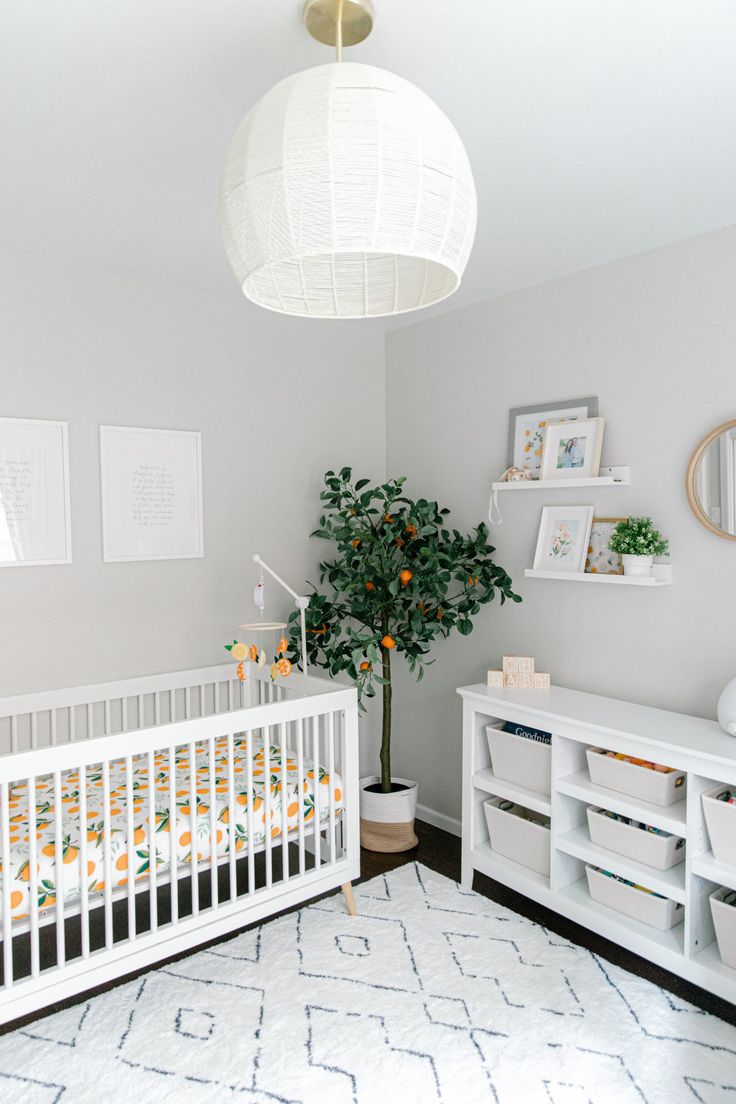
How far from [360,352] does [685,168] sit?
1841 millimetres

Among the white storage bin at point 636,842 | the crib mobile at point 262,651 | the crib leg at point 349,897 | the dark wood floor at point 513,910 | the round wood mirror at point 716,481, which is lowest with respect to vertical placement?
the dark wood floor at point 513,910

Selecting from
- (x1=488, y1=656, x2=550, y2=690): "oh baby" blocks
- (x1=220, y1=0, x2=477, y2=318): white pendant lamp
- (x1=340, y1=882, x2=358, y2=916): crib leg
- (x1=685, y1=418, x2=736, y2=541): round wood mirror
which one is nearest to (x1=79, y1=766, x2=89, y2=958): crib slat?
(x1=340, y1=882, x2=358, y2=916): crib leg

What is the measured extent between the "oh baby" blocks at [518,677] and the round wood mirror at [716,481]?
833 mm

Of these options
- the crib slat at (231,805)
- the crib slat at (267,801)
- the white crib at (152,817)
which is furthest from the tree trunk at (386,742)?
the crib slat at (231,805)

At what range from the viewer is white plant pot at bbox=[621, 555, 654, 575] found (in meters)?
2.51

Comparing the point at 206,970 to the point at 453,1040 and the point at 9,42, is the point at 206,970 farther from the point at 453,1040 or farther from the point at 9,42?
the point at 9,42

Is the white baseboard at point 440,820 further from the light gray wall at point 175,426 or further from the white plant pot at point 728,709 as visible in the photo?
the white plant pot at point 728,709

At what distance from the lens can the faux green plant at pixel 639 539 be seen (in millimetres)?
2492

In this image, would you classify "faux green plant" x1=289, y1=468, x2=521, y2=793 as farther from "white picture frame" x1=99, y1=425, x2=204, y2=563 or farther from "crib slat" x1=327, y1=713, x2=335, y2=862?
"white picture frame" x1=99, y1=425, x2=204, y2=563

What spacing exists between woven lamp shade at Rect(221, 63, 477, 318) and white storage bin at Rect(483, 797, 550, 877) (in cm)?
207

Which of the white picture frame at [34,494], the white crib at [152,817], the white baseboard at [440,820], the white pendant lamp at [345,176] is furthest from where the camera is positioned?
Answer: the white baseboard at [440,820]

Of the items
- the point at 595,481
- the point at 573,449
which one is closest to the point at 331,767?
the point at 595,481

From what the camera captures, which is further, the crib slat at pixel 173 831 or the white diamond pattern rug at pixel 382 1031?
the crib slat at pixel 173 831

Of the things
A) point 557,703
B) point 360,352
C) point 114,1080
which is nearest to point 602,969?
point 557,703
